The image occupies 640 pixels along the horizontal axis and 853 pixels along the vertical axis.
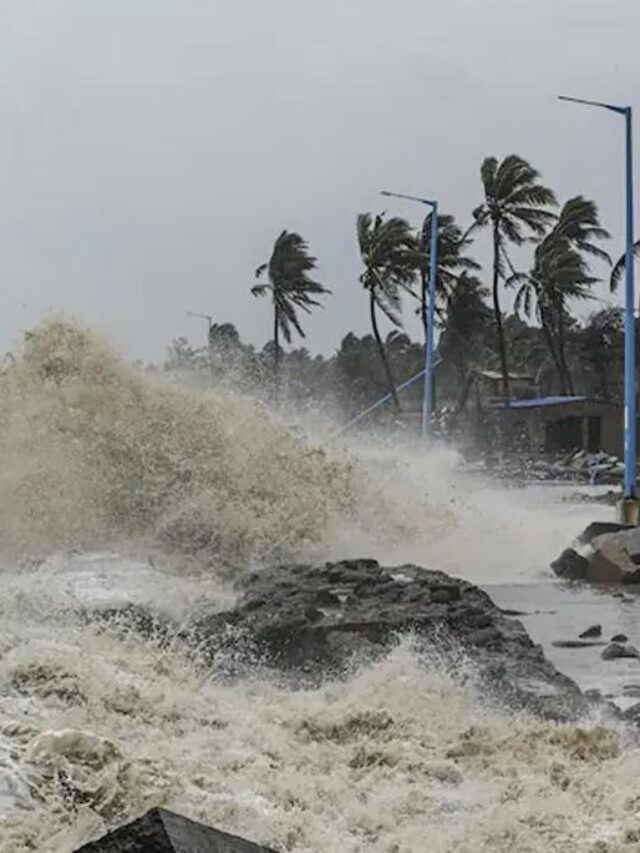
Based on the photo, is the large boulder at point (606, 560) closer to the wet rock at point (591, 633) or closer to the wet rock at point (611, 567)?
the wet rock at point (611, 567)

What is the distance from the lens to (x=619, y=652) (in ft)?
34.2

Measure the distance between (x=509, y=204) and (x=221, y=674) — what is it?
43.1 m

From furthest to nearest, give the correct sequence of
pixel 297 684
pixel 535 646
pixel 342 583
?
pixel 342 583, pixel 535 646, pixel 297 684

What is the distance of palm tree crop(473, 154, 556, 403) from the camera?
49719 millimetres

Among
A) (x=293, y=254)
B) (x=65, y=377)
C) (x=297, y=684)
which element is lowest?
(x=297, y=684)

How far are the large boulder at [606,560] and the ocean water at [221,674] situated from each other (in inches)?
18.2

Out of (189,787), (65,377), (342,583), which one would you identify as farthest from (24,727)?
(65,377)

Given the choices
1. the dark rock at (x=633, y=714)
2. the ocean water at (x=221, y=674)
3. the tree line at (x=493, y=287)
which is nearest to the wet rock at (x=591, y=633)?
the ocean water at (x=221, y=674)

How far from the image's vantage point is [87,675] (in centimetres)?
723

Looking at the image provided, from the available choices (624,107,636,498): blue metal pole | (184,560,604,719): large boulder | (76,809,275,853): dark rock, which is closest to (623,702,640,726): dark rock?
(184,560,604,719): large boulder

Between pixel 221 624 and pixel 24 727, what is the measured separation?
14.9 ft

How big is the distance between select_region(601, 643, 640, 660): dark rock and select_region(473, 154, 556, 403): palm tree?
40696mm

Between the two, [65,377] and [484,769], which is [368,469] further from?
[484,769]

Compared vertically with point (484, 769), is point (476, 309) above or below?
above
